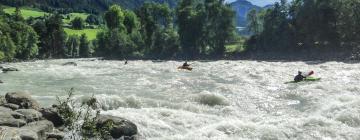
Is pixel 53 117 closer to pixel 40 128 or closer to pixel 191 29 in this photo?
pixel 40 128

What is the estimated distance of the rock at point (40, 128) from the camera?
17562 millimetres

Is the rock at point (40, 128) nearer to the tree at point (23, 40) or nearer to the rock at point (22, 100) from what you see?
the rock at point (22, 100)

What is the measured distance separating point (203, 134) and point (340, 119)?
7373 mm

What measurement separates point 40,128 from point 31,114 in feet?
7.31

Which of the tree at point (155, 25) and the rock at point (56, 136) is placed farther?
the tree at point (155, 25)

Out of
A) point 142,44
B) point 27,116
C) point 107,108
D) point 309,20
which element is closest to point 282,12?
point 309,20

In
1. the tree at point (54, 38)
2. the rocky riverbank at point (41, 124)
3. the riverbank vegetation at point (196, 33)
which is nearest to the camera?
the rocky riverbank at point (41, 124)

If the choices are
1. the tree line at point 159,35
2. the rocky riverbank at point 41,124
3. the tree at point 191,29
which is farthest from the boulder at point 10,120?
the tree at point 191,29

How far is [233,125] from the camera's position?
20844 mm

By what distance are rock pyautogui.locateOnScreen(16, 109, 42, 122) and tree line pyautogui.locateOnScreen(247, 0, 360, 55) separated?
7232cm

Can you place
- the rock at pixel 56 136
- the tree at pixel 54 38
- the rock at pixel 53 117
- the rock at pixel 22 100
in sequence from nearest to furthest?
the rock at pixel 56 136
the rock at pixel 53 117
the rock at pixel 22 100
the tree at pixel 54 38

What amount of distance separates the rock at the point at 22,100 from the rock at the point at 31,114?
191cm

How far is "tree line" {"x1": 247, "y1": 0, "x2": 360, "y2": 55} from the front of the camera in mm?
86750

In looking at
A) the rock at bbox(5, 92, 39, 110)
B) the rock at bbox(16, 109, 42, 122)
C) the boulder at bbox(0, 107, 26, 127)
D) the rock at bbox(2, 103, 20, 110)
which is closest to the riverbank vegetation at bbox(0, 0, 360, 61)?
the rock at bbox(5, 92, 39, 110)
